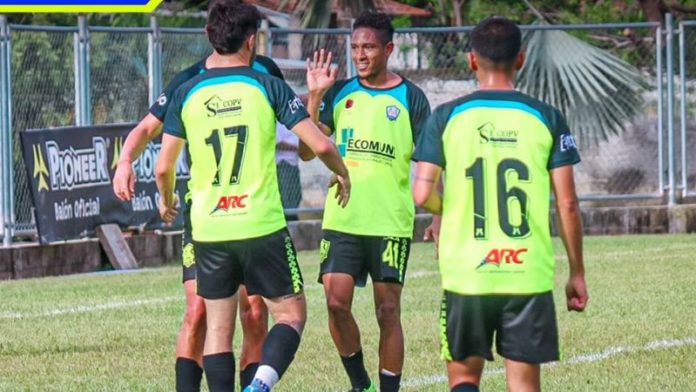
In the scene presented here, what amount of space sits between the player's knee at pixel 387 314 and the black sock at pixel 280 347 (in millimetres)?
1275

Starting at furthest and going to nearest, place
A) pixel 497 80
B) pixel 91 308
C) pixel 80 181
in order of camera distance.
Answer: pixel 80 181 < pixel 91 308 < pixel 497 80

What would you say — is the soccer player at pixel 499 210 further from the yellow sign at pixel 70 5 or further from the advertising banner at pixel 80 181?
the yellow sign at pixel 70 5

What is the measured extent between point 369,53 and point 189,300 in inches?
64.9

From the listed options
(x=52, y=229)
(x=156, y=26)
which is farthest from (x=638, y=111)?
(x=52, y=229)

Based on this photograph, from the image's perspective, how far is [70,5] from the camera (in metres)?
22.6

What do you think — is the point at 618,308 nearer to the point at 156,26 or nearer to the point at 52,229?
the point at 52,229

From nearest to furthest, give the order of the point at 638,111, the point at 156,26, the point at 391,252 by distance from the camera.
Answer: the point at 391,252 → the point at 156,26 → the point at 638,111

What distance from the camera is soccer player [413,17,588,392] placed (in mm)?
6730

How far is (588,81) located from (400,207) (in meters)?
14.6

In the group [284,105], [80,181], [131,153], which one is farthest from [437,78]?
[284,105]

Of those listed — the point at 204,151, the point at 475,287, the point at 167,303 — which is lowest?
the point at 167,303

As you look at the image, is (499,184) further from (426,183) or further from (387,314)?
(387,314)

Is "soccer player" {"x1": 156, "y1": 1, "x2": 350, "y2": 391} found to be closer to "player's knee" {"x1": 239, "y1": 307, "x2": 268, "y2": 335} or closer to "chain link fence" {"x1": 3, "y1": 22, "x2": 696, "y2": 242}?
"player's knee" {"x1": 239, "y1": 307, "x2": 268, "y2": 335}

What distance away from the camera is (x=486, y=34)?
22.2ft
